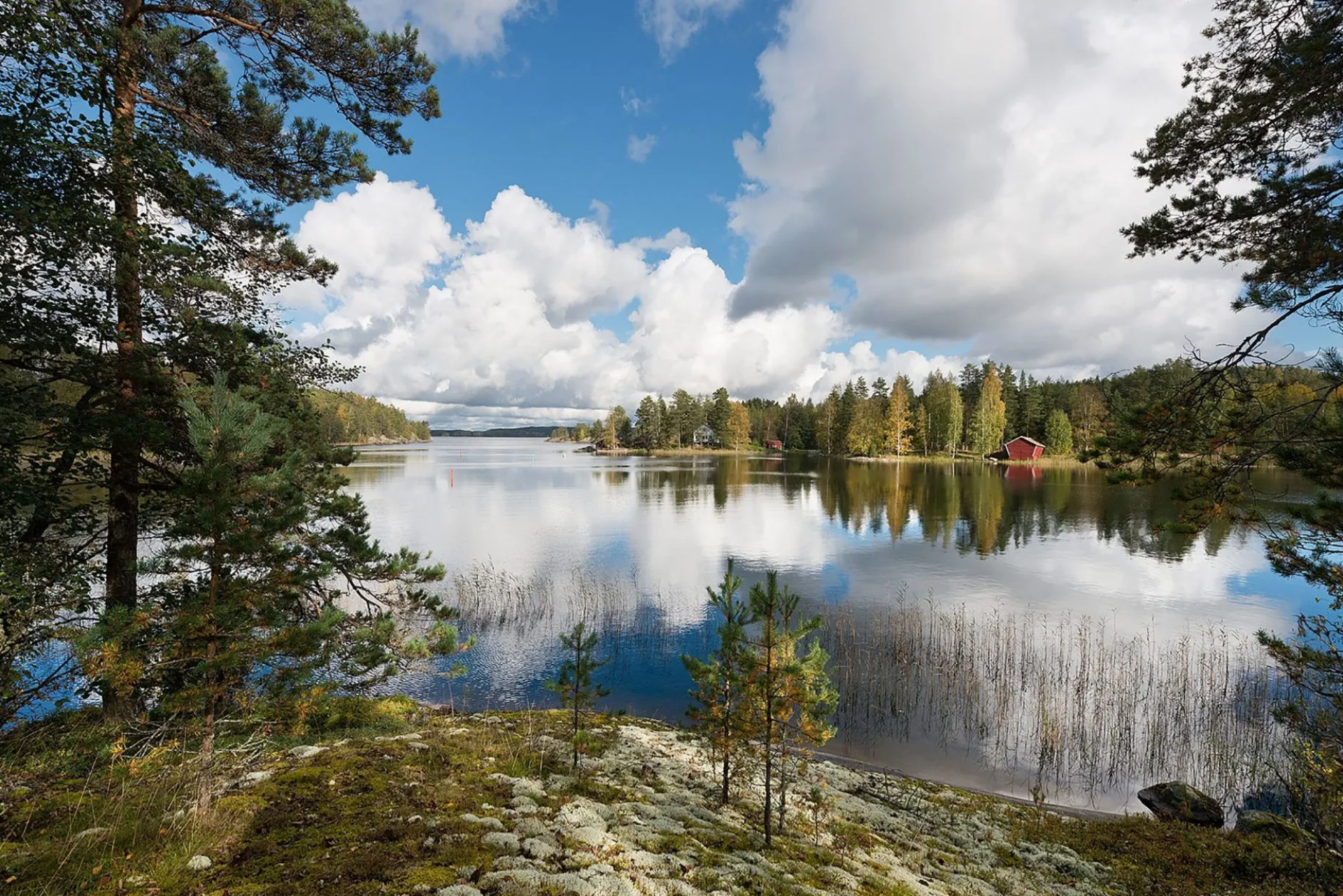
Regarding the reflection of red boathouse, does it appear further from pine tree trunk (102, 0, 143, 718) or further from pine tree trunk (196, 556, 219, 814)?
pine tree trunk (102, 0, 143, 718)

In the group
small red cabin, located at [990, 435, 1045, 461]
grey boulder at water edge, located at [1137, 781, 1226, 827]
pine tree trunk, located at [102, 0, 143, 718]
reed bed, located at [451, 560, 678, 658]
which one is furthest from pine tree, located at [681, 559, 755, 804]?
small red cabin, located at [990, 435, 1045, 461]

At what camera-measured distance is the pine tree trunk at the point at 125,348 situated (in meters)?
7.04

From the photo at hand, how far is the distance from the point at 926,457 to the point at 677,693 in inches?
3978

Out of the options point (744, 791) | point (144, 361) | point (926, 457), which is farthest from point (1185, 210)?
point (926, 457)

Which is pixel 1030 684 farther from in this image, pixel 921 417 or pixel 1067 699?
pixel 921 417

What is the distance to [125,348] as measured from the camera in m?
7.92

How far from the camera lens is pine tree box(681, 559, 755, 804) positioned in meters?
7.37

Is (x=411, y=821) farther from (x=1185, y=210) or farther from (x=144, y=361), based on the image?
(x=1185, y=210)

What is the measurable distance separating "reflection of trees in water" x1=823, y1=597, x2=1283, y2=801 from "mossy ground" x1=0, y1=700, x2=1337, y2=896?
3.45 metres

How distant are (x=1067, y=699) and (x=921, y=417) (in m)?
99.4

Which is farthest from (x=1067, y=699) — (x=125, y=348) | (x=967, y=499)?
(x=967, y=499)

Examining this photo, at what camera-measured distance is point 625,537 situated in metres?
34.4

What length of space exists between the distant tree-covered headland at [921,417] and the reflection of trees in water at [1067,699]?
56.1 metres

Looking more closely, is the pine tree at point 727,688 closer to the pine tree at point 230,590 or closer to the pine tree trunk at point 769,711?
the pine tree trunk at point 769,711
